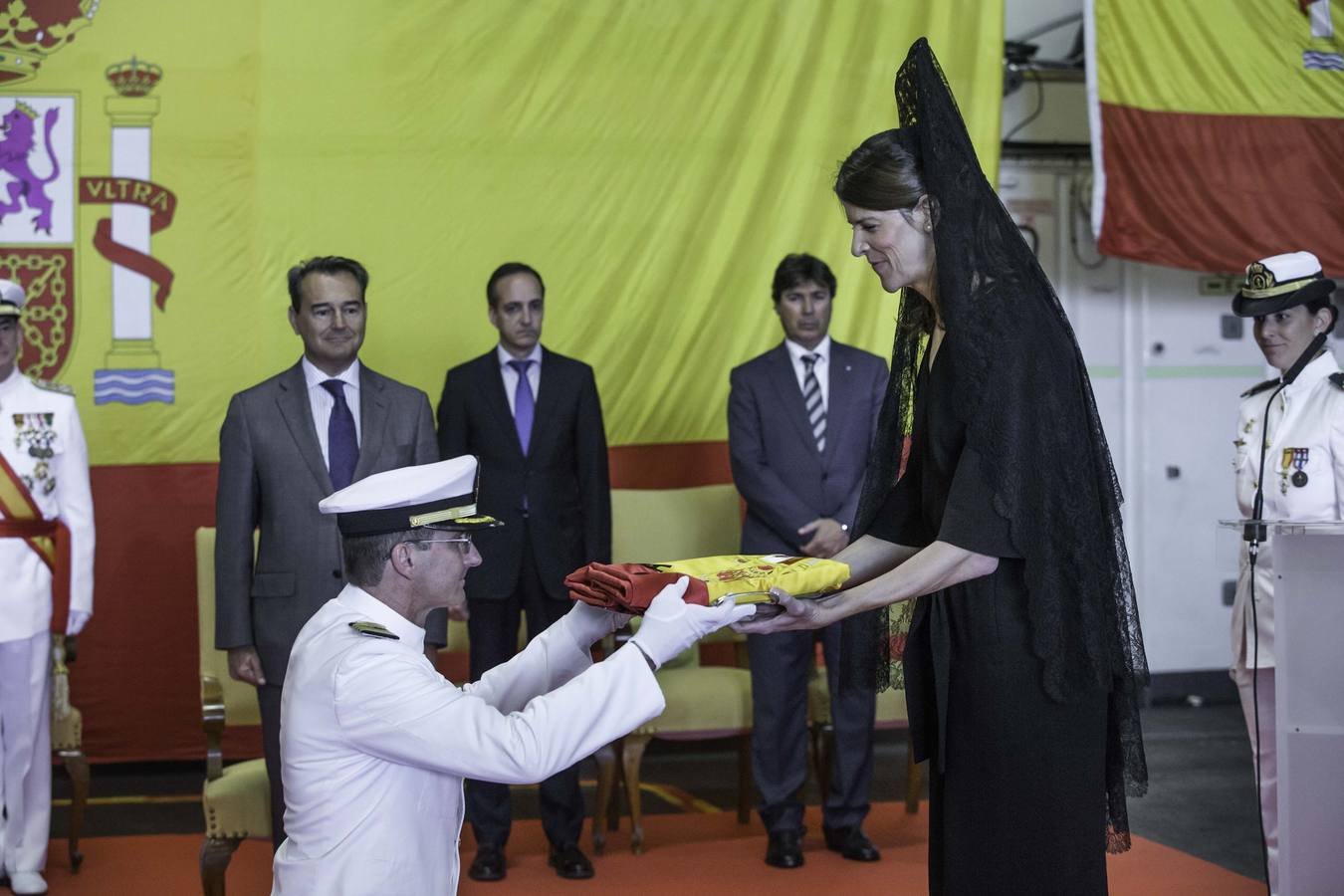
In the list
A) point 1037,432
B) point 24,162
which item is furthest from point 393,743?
point 24,162

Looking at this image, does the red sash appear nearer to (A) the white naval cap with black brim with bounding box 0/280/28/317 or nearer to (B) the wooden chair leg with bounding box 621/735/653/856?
(A) the white naval cap with black brim with bounding box 0/280/28/317

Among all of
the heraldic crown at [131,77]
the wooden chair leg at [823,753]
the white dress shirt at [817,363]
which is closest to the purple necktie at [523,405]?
the white dress shirt at [817,363]

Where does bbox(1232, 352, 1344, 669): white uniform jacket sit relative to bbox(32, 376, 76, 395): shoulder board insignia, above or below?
below

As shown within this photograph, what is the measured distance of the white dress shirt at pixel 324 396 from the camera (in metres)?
4.08

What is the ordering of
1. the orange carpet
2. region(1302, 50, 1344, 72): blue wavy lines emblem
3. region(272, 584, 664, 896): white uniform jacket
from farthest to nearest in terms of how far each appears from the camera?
region(1302, 50, 1344, 72): blue wavy lines emblem < the orange carpet < region(272, 584, 664, 896): white uniform jacket

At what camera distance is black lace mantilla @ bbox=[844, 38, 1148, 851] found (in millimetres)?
2018

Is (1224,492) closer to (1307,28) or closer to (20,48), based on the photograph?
(1307,28)

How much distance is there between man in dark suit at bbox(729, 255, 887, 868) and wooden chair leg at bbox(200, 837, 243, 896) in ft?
5.29

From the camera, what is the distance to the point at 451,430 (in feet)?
15.3

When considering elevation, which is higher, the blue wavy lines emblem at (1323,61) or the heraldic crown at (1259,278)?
the blue wavy lines emblem at (1323,61)

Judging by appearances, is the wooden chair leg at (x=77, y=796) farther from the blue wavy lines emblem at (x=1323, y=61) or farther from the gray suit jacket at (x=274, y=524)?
the blue wavy lines emblem at (x=1323, y=61)

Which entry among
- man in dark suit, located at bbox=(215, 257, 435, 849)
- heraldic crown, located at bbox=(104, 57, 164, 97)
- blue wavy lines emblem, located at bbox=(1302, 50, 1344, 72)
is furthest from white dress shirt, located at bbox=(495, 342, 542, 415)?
blue wavy lines emblem, located at bbox=(1302, 50, 1344, 72)

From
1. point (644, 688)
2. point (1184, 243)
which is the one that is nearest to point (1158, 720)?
point (1184, 243)

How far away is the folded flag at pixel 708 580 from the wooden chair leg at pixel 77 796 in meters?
2.98
